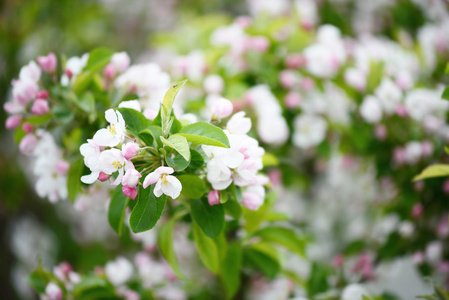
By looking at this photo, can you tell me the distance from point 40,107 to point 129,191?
17.2 inches

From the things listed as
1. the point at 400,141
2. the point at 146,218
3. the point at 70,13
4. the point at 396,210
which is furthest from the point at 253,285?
the point at 70,13

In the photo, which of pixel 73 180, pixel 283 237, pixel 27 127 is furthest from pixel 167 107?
pixel 283 237

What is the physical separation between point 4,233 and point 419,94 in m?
2.78

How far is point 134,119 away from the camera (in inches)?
30.5

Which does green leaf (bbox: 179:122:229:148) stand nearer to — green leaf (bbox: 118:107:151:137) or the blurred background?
green leaf (bbox: 118:107:151:137)

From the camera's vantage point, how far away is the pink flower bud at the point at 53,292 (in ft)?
3.31

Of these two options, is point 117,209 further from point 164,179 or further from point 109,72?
point 109,72

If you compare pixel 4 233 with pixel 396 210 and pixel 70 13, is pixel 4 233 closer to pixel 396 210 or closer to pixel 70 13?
pixel 70 13

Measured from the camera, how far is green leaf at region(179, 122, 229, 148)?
69 cm

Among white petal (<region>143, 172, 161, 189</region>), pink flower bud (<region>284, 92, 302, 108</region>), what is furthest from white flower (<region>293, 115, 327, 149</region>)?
white petal (<region>143, 172, 161, 189</region>)

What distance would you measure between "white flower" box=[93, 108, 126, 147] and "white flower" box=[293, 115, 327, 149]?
2.83ft

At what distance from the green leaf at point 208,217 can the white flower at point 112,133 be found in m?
0.22

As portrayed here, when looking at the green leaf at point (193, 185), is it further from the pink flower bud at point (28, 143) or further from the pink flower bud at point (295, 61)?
the pink flower bud at point (295, 61)

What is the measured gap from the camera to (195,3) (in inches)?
105
